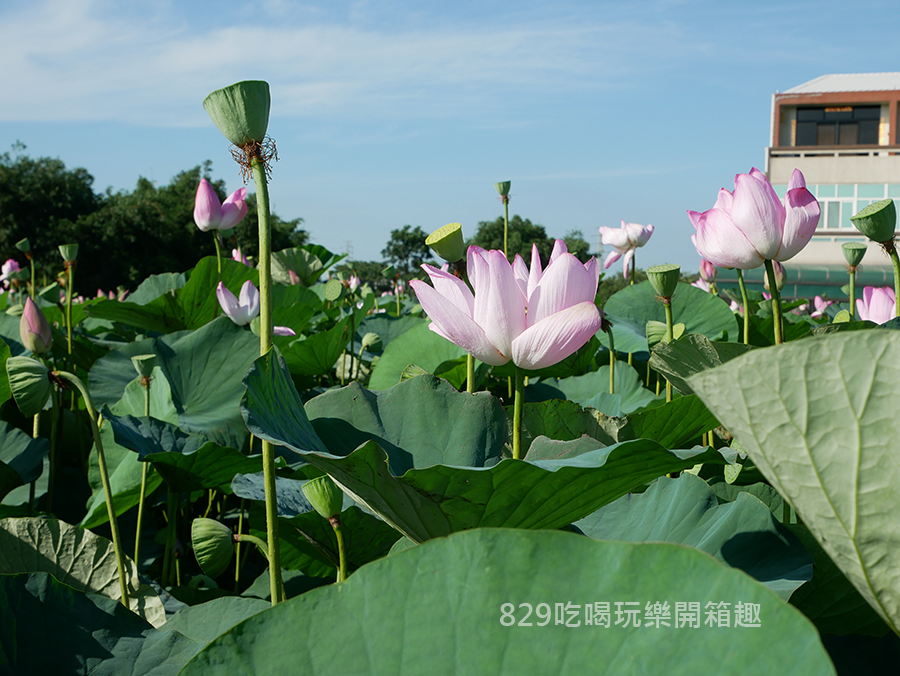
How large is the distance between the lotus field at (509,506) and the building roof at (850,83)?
25.5 metres

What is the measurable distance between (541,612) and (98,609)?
0.30m

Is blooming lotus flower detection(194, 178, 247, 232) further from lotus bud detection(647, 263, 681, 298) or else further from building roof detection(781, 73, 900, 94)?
building roof detection(781, 73, 900, 94)

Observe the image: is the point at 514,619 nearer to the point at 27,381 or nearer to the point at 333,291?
the point at 27,381

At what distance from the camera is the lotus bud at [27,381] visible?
0.76 m

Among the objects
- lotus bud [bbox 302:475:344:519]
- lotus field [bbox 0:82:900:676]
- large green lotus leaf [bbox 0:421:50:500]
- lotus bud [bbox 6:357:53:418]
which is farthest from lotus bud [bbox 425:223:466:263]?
large green lotus leaf [bbox 0:421:50:500]

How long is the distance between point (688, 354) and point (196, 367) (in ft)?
3.13

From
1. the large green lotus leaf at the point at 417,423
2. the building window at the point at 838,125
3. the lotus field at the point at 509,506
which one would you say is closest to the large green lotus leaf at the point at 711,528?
the lotus field at the point at 509,506

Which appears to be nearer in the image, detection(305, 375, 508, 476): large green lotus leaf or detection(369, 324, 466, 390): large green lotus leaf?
detection(305, 375, 508, 476): large green lotus leaf

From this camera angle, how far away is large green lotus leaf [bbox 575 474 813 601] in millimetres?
490

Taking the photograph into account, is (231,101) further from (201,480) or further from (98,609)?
(201,480)

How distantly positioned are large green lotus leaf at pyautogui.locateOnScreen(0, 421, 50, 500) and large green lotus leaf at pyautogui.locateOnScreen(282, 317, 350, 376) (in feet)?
1.58

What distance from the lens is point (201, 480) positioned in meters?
0.88

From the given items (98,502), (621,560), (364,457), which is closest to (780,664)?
(621,560)

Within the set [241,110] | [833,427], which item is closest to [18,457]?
[241,110]
